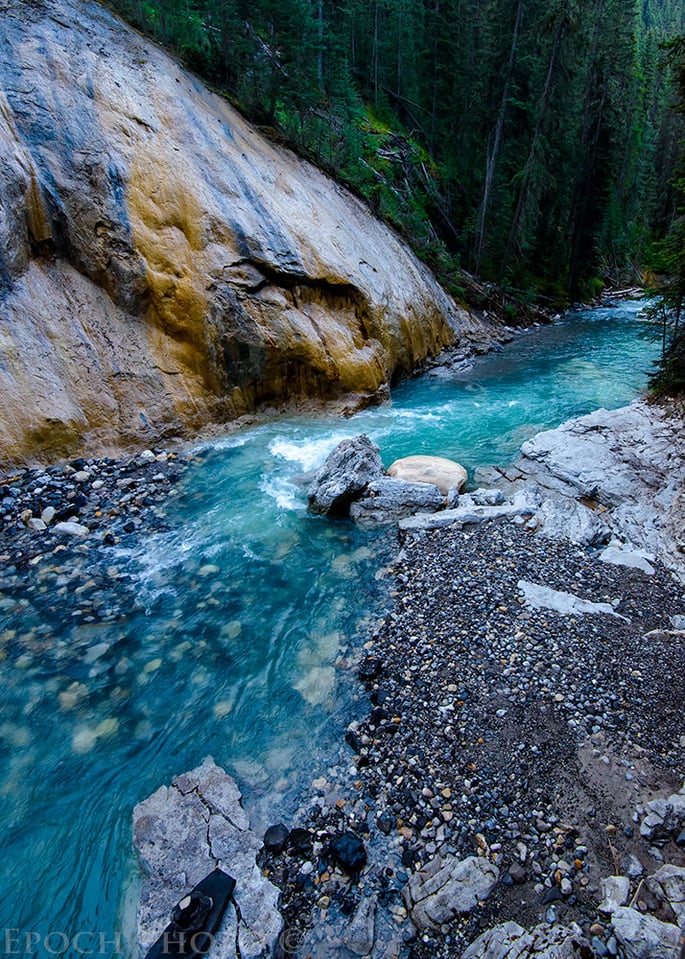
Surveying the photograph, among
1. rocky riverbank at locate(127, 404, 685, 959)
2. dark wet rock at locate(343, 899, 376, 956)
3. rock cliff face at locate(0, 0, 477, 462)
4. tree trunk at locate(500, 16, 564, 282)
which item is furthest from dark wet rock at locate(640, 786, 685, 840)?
tree trunk at locate(500, 16, 564, 282)

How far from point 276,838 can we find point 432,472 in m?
6.79

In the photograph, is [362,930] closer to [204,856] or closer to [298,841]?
[298,841]

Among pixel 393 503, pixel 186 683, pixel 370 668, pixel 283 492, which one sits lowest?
pixel 370 668

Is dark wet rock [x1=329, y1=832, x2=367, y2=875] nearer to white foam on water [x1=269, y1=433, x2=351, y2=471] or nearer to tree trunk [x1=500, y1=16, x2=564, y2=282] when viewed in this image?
white foam on water [x1=269, y1=433, x2=351, y2=471]

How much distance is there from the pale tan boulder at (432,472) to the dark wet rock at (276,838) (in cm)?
615

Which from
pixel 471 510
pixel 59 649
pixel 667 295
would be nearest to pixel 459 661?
pixel 471 510

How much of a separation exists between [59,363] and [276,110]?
1317 centimetres

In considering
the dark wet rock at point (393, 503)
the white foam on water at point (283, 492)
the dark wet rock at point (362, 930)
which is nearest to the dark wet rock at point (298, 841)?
the dark wet rock at point (362, 930)

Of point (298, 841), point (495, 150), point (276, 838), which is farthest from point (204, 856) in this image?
point (495, 150)

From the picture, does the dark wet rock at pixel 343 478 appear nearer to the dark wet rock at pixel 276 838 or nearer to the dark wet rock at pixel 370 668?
the dark wet rock at pixel 370 668

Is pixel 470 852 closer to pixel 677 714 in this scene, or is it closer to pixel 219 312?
pixel 677 714

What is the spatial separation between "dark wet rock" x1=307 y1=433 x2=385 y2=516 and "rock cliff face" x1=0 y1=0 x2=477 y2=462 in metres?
4.13

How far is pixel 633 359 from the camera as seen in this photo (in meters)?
18.1

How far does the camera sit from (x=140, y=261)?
11.2 metres
